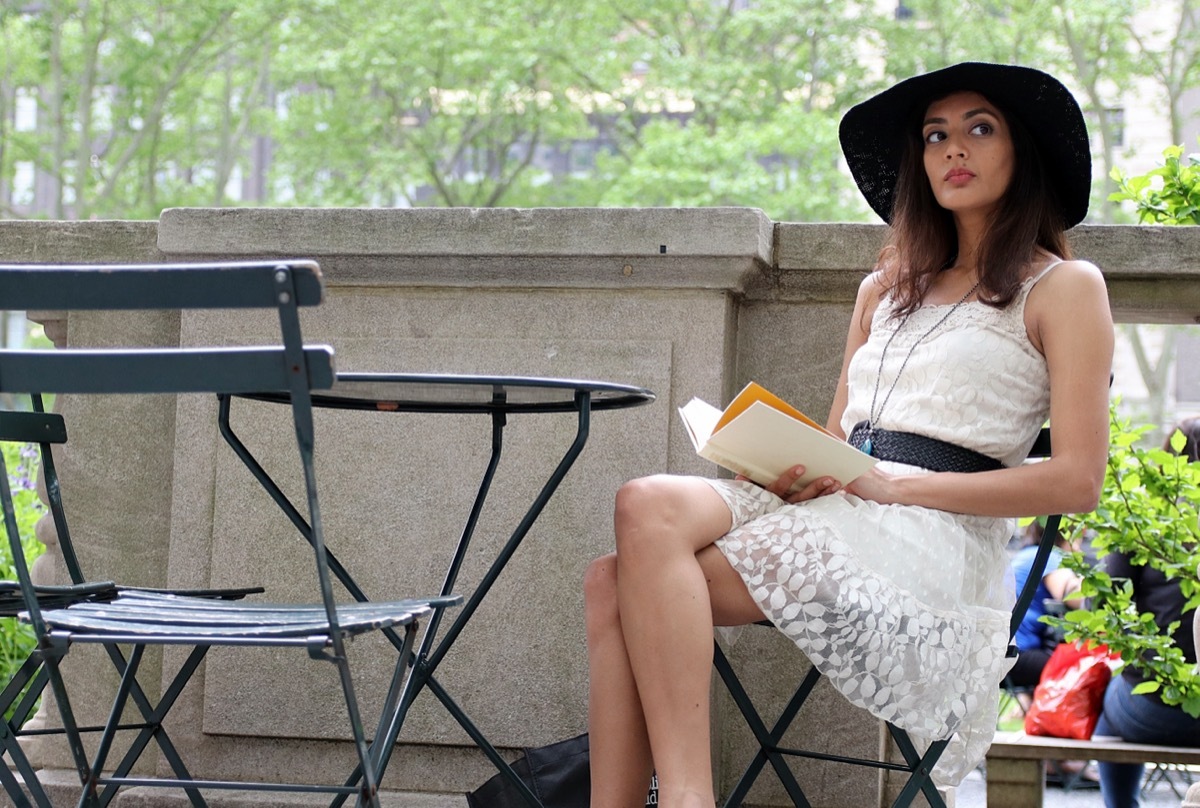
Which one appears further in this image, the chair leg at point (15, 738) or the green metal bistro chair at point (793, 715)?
the green metal bistro chair at point (793, 715)

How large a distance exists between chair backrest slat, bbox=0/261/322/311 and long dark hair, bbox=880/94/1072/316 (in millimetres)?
1531

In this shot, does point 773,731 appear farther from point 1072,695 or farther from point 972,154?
A: point 1072,695

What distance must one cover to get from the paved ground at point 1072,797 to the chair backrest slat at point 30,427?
9.86ft

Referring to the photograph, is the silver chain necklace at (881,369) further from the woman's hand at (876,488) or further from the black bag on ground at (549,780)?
the black bag on ground at (549,780)

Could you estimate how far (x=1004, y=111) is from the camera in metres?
2.88

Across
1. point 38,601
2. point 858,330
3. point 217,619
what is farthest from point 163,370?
point 858,330

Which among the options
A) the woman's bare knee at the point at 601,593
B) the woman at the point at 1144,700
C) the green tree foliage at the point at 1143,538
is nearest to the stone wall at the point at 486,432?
the green tree foliage at the point at 1143,538

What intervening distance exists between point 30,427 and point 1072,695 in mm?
3097

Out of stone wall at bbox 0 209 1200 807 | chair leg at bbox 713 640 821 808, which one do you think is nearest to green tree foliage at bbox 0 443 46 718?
stone wall at bbox 0 209 1200 807

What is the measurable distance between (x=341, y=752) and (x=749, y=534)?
1360mm

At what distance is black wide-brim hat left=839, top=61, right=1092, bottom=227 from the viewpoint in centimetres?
278

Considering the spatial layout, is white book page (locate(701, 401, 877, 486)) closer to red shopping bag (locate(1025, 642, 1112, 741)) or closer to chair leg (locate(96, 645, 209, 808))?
chair leg (locate(96, 645, 209, 808))

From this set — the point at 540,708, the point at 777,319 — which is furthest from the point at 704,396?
the point at 540,708

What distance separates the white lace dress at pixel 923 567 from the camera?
93.6 inches
